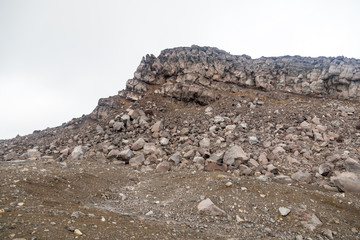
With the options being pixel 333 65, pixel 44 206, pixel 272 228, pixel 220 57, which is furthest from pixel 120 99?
pixel 333 65

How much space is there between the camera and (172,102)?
19.2 m

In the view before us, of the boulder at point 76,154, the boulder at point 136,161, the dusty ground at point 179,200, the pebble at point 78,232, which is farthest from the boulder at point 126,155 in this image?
the pebble at point 78,232

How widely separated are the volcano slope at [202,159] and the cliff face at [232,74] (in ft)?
0.34

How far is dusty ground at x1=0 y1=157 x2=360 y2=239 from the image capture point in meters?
4.91

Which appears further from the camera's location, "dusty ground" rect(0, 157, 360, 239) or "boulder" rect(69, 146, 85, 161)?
"boulder" rect(69, 146, 85, 161)

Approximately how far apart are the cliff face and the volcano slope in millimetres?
104

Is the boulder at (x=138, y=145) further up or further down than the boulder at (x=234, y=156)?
further up

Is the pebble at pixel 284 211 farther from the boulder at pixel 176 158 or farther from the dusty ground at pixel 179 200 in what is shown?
the boulder at pixel 176 158

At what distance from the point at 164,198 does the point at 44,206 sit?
3891mm

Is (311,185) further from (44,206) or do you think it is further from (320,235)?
(44,206)

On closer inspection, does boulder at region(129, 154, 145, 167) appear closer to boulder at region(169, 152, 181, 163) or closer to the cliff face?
boulder at region(169, 152, 181, 163)

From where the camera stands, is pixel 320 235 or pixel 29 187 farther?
pixel 29 187

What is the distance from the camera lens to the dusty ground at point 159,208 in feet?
16.1

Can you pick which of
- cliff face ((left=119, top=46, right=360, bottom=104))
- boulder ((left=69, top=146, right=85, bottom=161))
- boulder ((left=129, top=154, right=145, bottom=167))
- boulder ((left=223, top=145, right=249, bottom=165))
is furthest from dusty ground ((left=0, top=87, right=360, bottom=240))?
cliff face ((left=119, top=46, right=360, bottom=104))
